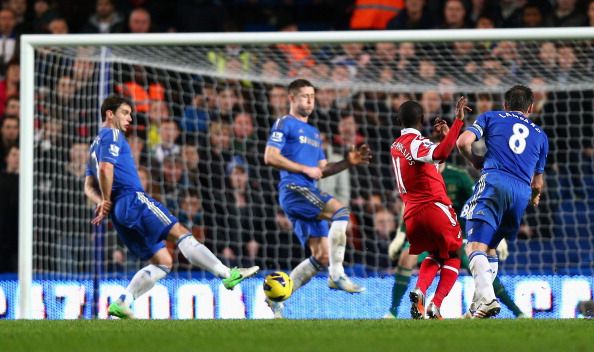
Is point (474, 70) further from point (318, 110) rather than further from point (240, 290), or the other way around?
point (240, 290)

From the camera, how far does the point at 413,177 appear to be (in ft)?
31.9

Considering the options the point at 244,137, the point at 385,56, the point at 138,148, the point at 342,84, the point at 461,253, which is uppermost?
the point at 385,56

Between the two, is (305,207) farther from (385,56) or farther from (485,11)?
(485,11)

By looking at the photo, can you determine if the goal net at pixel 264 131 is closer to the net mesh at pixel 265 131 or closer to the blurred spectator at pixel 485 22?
the net mesh at pixel 265 131

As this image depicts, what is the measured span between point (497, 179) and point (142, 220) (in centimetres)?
297

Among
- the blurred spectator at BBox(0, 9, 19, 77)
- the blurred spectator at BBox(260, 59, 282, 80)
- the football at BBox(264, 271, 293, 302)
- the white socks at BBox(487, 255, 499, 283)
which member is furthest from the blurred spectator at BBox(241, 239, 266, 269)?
the white socks at BBox(487, 255, 499, 283)

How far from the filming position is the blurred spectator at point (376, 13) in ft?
51.5

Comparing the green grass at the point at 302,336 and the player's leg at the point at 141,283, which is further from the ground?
the player's leg at the point at 141,283

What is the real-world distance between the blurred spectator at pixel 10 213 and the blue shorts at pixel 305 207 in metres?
3.27

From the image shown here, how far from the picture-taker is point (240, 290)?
39.7ft

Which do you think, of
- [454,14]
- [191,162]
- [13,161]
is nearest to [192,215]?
[191,162]

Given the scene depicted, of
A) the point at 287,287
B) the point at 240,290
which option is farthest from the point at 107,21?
the point at 287,287

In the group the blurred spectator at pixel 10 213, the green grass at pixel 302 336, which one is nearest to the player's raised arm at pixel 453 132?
the green grass at pixel 302 336

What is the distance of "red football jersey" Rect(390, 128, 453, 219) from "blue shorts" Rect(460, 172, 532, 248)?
340mm
